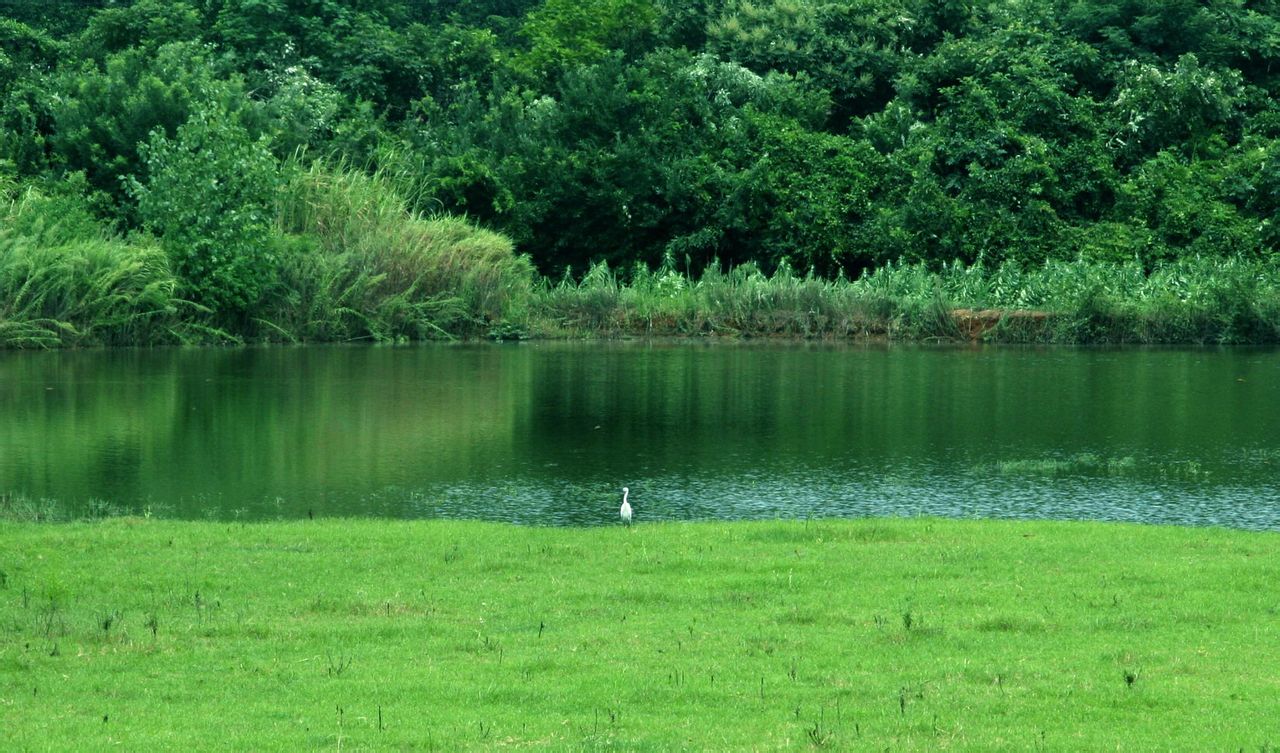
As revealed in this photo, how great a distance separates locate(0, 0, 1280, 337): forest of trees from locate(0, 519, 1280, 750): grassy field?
94.4 ft

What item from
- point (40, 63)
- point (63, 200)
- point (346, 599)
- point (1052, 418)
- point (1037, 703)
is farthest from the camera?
point (40, 63)

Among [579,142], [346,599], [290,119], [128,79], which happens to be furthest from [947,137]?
[346,599]

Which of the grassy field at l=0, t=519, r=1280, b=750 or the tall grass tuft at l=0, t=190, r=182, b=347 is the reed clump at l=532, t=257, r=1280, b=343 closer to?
the tall grass tuft at l=0, t=190, r=182, b=347

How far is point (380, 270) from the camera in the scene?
4297 cm

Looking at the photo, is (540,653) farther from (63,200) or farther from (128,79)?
(128,79)

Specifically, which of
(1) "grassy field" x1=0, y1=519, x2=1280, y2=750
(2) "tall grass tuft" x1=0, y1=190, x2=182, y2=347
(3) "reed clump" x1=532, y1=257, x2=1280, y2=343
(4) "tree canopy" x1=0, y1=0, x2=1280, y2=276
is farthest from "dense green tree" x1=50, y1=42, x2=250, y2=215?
(1) "grassy field" x1=0, y1=519, x2=1280, y2=750

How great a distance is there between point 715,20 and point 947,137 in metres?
12.0

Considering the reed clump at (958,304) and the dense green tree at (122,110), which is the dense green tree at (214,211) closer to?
the dense green tree at (122,110)

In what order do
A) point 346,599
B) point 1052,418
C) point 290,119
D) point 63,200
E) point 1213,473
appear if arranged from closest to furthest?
point 346,599 < point 1213,473 < point 1052,418 < point 63,200 < point 290,119

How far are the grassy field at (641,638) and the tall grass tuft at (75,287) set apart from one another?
84.8ft

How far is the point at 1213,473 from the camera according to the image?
19.3m

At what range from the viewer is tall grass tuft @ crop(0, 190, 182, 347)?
3816cm

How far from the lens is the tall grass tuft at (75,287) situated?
125 ft

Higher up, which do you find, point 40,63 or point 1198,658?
point 40,63
